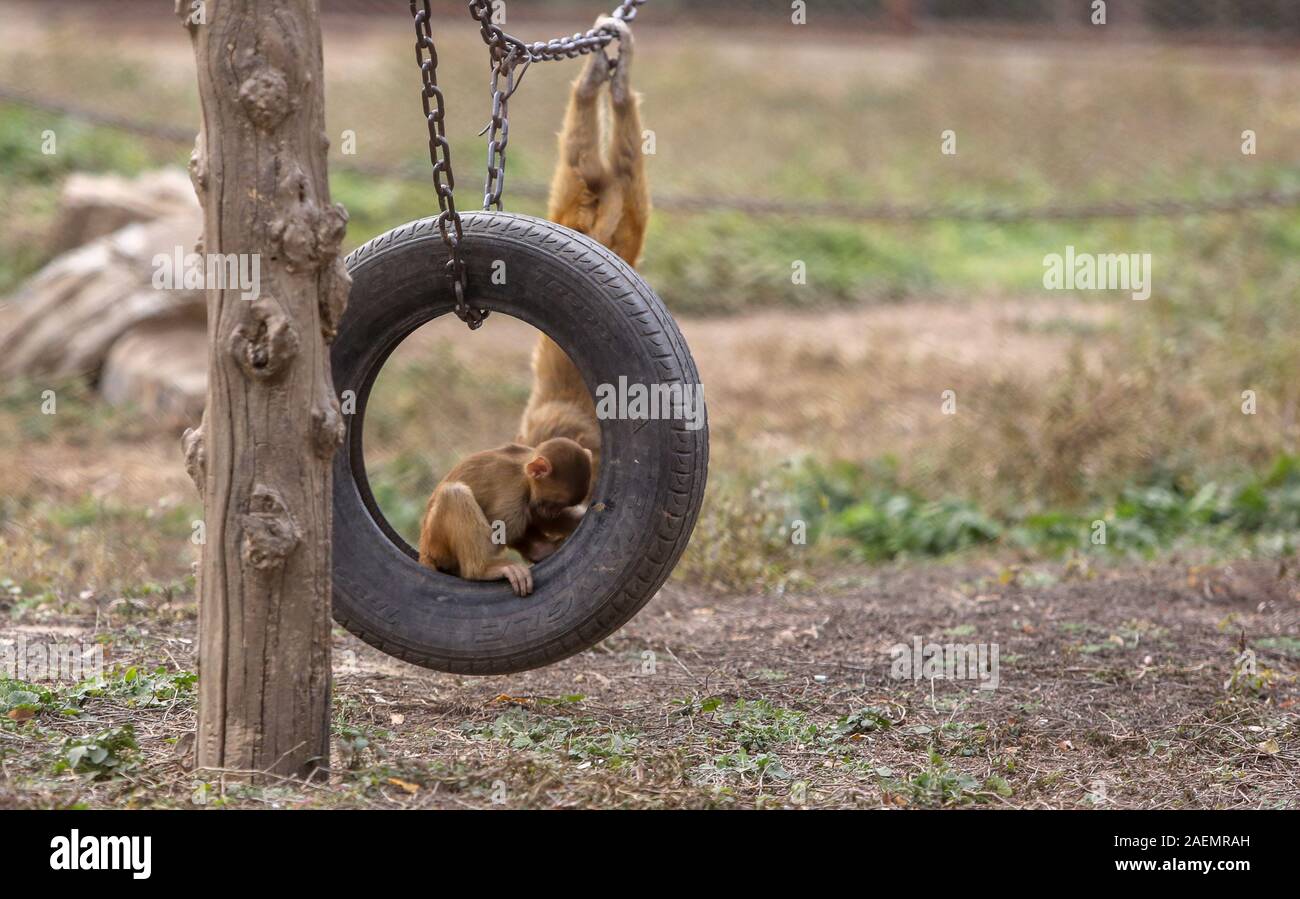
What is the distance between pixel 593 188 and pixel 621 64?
56cm

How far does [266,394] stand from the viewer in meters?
4.07

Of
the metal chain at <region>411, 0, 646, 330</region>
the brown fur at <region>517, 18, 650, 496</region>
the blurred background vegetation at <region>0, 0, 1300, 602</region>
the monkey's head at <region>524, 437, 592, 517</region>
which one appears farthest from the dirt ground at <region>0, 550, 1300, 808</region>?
the metal chain at <region>411, 0, 646, 330</region>

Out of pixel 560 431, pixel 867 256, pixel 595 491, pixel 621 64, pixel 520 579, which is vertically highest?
pixel 867 256

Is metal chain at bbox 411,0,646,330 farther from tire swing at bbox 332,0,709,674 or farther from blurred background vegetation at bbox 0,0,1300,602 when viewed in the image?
blurred background vegetation at bbox 0,0,1300,602

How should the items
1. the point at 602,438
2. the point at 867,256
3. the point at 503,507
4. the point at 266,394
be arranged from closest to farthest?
the point at 266,394 < the point at 602,438 < the point at 503,507 < the point at 867,256

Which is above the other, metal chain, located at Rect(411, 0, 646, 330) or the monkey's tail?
metal chain, located at Rect(411, 0, 646, 330)

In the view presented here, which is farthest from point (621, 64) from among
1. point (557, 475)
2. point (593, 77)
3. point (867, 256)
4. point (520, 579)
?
point (867, 256)

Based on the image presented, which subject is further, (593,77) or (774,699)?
(593,77)

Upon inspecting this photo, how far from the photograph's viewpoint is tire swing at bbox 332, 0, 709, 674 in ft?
15.4

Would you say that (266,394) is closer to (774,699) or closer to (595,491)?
(595,491)

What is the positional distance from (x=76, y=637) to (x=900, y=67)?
15.2m

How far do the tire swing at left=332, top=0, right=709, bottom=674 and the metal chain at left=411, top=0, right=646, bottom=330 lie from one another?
1cm

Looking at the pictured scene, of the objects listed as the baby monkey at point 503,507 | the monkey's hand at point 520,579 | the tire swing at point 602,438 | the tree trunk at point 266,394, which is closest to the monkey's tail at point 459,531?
the baby monkey at point 503,507
